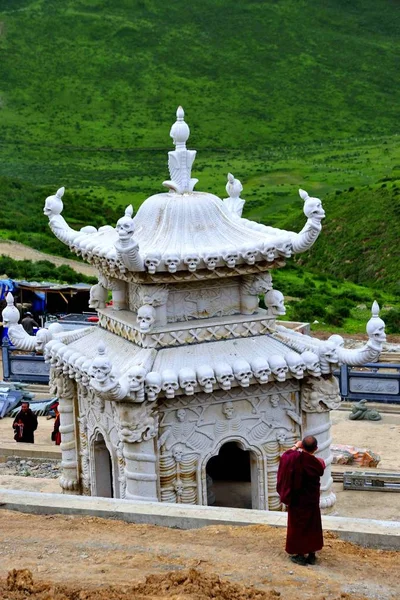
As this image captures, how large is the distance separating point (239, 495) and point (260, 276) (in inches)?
110

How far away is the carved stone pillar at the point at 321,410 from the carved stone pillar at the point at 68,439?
2741mm

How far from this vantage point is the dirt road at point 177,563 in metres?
9.84

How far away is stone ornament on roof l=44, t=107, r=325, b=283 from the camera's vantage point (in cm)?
1244

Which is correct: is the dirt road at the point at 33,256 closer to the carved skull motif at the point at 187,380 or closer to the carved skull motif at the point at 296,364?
the carved skull motif at the point at 296,364

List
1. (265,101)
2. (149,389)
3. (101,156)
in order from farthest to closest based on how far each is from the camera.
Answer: (265,101) → (101,156) → (149,389)

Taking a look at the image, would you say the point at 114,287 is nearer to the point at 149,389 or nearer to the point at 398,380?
the point at 149,389

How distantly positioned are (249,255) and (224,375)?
1.29 metres

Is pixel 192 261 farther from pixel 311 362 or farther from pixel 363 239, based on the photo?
pixel 363 239

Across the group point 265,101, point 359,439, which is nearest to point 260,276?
point 359,439

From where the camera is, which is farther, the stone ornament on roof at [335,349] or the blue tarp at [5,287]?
the blue tarp at [5,287]

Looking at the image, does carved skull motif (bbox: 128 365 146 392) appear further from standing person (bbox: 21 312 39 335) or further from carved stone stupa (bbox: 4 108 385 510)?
standing person (bbox: 21 312 39 335)

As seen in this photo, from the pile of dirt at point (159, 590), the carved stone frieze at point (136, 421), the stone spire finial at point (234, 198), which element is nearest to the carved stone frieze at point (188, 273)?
the carved stone frieze at point (136, 421)

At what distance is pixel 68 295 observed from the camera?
105 feet

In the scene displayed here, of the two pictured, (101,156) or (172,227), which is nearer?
(172,227)
